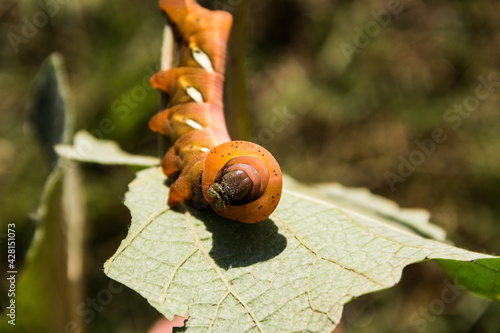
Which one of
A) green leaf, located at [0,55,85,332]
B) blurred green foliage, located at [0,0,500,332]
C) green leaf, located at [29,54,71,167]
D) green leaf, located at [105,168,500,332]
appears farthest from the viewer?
blurred green foliage, located at [0,0,500,332]

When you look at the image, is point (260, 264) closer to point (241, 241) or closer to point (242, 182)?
point (241, 241)

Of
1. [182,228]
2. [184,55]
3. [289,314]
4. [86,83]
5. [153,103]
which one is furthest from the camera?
[86,83]

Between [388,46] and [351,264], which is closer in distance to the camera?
[351,264]

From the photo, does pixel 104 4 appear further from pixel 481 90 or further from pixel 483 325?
pixel 483 325

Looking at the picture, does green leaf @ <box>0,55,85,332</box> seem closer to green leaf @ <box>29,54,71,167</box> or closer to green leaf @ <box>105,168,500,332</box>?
green leaf @ <box>29,54,71,167</box>

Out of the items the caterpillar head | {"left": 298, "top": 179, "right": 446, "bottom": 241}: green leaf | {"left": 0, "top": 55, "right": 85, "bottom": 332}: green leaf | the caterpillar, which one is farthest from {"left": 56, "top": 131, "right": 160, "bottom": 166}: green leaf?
{"left": 298, "top": 179, "right": 446, "bottom": 241}: green leaf

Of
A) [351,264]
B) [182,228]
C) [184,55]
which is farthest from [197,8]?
[351,264]

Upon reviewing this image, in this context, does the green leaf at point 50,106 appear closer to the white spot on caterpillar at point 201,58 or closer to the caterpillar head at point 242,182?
the white spot on caterpillar at point 201,58
